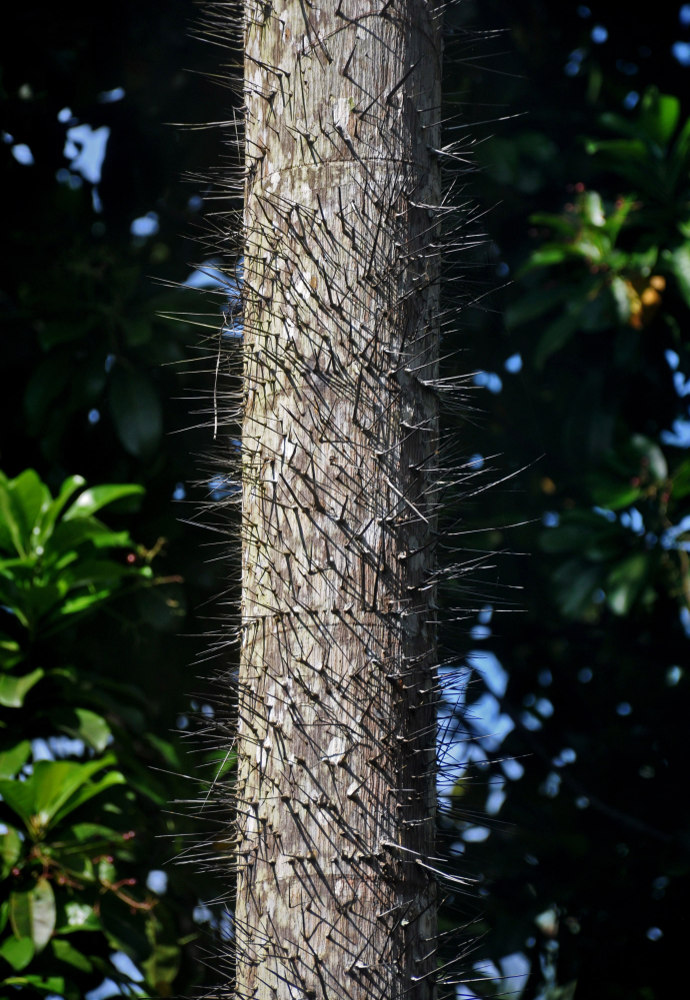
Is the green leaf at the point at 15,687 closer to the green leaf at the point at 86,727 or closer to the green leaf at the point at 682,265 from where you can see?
the green leaf at the point at 86,727

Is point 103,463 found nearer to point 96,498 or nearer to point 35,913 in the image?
point 96,498

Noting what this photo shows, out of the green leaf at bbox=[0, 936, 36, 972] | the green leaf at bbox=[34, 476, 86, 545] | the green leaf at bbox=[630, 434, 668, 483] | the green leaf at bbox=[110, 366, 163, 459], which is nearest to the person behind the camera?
the green leaf at bbox=[0, 936, 36, 972]

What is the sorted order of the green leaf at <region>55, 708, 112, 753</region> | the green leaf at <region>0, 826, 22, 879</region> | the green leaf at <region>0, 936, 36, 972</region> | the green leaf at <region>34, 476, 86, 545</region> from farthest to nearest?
the green leaf at <region>34, 476, 86, 545</region>, the green leaf at <region>55, 708, 112, 753</region>, the green leaf at <region>0, 826, 22, 879</region>, the green leaf at <region>0, 936, 36, 972</region>

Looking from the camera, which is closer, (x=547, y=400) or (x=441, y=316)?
(x=441, y=316)

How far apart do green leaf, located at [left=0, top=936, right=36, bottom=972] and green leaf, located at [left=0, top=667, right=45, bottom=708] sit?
652mm

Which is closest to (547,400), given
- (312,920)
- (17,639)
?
(17,639)

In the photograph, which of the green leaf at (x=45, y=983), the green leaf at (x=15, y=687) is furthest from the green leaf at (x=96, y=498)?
the green leaf at (x=45, y=983)

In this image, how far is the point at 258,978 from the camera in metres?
1.52

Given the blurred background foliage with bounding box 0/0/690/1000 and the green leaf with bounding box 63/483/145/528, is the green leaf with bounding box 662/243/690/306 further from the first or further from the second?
the green leaf with bounding box 63/483/145/528

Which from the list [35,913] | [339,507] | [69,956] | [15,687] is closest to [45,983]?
[69,956]

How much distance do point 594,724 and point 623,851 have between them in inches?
22.7

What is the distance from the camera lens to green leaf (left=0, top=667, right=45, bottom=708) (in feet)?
9.87

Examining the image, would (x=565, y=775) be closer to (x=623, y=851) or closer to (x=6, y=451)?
(x=623, y=851)

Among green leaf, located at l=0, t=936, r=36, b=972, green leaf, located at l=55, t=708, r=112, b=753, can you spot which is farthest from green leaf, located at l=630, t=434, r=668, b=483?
green leaf, located at l=0, t=936, r=36, b=972
